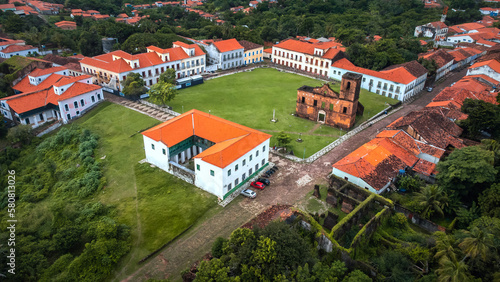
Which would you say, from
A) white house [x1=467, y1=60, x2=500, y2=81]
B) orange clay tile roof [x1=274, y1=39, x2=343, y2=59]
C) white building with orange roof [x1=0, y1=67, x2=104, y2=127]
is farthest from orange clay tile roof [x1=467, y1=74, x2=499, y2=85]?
white building with orange roof [x1=0, y1=67, x2=104, y2=127]

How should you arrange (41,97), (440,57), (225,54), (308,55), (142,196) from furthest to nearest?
(225,54) < (308,55) < (440,57) < (41,97) < (142,196)

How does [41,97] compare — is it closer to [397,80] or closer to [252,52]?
[252,52]

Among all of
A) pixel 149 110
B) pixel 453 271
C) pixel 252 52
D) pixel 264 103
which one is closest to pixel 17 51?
pixel 149 110

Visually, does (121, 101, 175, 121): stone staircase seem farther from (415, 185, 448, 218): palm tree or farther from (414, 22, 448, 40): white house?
(414, 22, 448, 40): white house

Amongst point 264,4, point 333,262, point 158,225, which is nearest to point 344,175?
point 333,262

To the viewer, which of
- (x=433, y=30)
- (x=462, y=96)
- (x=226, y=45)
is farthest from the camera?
(x=433, y=30)

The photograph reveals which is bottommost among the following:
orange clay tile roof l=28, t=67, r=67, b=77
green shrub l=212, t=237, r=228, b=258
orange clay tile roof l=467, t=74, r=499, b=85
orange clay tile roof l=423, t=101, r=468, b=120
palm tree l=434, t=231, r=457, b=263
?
green shrub l=212, t=237, r=228, b=258

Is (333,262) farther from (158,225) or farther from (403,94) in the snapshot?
(403,94)
